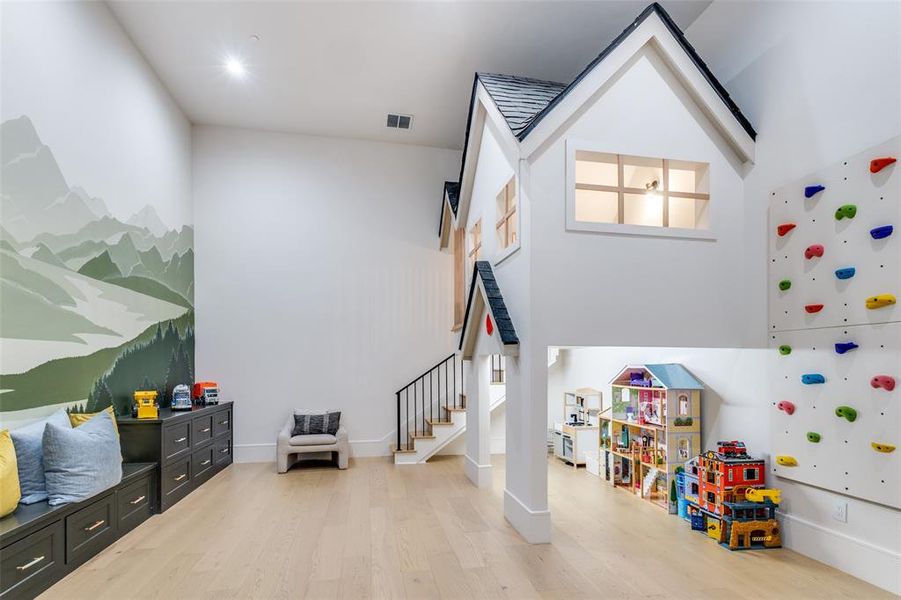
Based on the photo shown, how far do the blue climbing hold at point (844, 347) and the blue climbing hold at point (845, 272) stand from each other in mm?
448

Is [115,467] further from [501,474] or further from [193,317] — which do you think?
[501,474]

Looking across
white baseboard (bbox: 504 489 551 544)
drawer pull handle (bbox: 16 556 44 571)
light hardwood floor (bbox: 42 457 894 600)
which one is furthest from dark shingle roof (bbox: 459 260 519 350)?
drawer pull handle (bbox: 16 556 44 571)

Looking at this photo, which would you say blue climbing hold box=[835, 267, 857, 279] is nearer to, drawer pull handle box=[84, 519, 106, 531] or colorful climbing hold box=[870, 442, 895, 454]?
colorful climbing hold box=[870, 442, 895, 454]

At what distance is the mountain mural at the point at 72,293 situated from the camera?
3.35 metres

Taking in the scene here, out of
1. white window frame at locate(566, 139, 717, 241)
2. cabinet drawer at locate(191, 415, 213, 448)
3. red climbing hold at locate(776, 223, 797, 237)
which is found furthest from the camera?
cabinet drawer at locate(191, 415, 213, 448)

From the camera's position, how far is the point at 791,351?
3682 millimetres

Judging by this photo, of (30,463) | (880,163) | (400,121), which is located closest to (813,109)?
(880,163)

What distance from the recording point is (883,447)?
9.80ft

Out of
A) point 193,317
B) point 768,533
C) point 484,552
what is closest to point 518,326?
point 484,552

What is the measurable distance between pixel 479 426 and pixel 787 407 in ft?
9.22

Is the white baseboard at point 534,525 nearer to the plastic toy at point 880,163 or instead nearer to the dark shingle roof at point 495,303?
the dark shingle roof at point 495,303

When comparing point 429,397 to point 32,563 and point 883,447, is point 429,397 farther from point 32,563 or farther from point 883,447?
point 883,447

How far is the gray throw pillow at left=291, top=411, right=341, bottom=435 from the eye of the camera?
6.22 m

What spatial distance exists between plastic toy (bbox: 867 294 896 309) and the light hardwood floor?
173 centimetres
